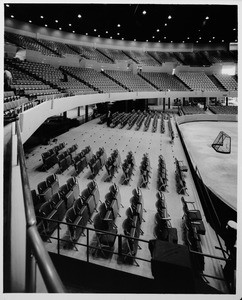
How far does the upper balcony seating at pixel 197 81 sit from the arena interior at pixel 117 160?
97 millimetres

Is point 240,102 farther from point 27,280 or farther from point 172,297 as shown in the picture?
point 27,280

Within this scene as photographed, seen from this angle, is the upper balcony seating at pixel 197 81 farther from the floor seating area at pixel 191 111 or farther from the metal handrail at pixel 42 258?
the metal handrail at pixel 42 258

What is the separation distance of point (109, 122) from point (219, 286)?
11.4 metres

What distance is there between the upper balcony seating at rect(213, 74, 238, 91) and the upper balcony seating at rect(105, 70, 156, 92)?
23.4 ft

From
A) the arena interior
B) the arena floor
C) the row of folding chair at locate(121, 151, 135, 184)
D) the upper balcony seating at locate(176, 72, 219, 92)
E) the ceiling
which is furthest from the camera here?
the upper balcony seating at locate(176, 72, 219, 92)

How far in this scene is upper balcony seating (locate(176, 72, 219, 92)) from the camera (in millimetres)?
22281

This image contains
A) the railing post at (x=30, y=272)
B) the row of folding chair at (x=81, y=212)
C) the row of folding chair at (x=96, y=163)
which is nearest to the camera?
the railing post at (x=30, y=272)

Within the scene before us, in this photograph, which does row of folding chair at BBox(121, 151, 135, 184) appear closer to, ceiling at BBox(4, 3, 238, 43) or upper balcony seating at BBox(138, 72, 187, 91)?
ceiling at BBox(4, 3, 238, 43)

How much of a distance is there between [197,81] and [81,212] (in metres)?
21.6

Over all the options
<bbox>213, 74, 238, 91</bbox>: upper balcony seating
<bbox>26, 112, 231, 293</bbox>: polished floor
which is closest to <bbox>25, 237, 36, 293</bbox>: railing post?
<bbox>26, 112, 231, 293</bbox>: polished floor

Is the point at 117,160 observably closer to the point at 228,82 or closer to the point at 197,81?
the point at 197,81

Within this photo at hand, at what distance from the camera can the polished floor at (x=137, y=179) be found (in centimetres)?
364

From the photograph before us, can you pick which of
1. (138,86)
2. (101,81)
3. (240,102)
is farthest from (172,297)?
(138,86)

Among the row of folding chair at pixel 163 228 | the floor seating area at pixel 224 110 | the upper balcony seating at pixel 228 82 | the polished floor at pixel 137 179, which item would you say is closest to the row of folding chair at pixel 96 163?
the polished floor at pixel 137 179
